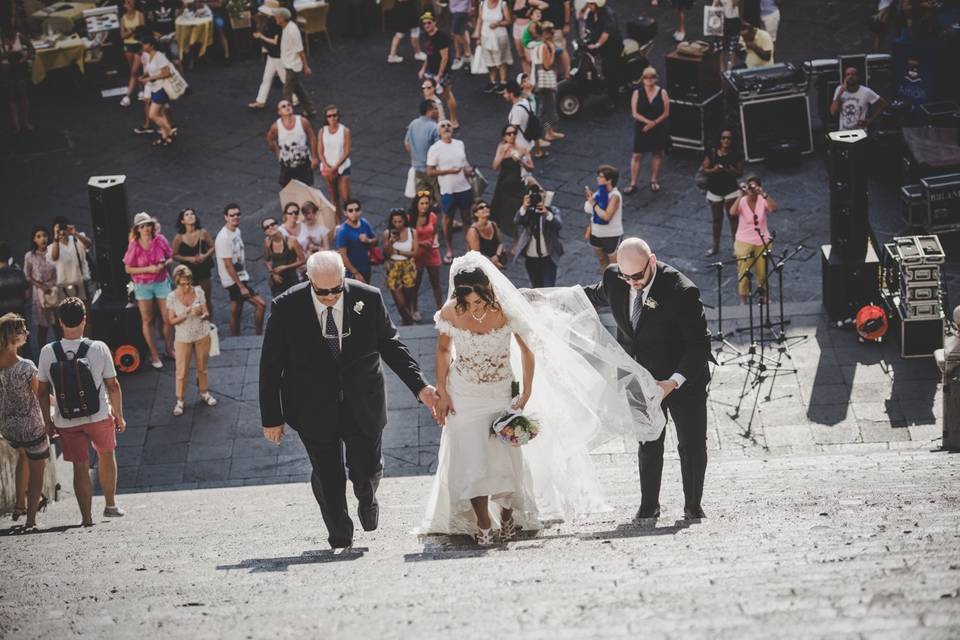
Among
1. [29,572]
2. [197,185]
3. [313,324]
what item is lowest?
[197,185]

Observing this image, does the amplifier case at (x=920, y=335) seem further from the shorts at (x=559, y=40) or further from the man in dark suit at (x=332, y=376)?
the shorts at (x=559, y=40)

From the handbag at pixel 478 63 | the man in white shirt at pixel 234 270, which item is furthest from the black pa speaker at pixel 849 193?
the handbag at pixel 478 63

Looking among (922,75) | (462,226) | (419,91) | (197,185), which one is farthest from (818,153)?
(197,185)

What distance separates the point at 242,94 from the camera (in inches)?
730

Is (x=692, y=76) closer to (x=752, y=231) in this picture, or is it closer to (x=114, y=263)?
(x=752, y=231)

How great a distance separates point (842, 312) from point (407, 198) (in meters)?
5.24

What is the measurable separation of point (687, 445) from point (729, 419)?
3.07 metres

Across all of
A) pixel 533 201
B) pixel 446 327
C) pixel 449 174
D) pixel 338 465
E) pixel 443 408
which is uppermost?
pixel 446 327

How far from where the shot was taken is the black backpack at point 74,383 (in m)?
7.90

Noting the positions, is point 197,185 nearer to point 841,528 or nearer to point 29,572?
point 29,572

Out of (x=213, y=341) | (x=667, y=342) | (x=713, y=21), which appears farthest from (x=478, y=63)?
(x=667, y=342)

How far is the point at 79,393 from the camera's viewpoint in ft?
26.1

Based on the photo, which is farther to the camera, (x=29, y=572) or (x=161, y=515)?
(x=161, y=515)

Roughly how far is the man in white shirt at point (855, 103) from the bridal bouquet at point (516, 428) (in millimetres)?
8827
